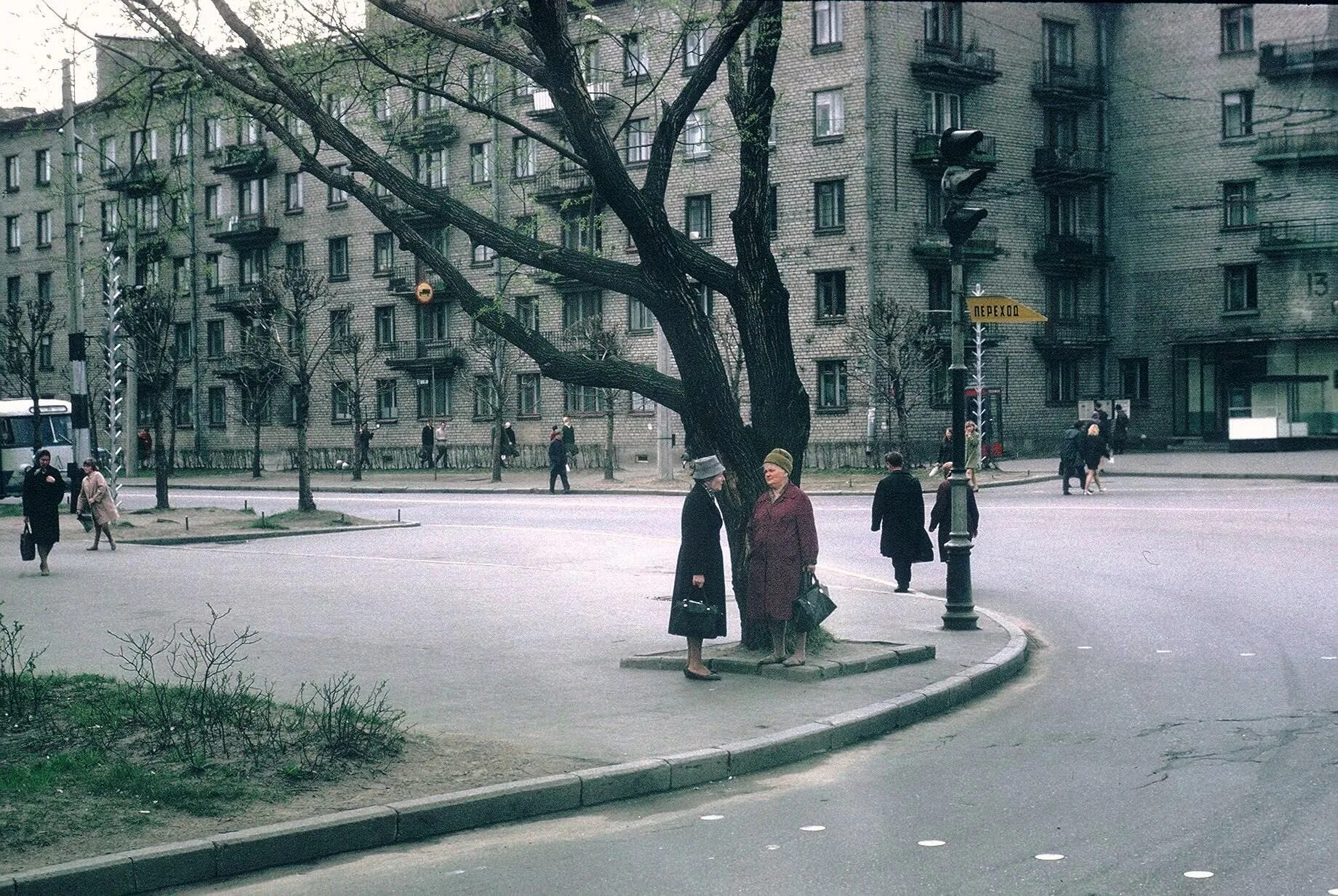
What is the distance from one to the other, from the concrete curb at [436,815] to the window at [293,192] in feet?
190

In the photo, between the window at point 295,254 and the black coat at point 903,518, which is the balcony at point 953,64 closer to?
the window at point 295,254

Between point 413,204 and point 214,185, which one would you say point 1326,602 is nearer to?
point 413,204

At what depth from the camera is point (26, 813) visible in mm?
6746

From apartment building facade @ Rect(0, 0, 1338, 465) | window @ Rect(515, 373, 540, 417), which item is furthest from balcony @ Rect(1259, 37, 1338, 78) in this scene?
window @ Rect(515, 373, 540, 417)

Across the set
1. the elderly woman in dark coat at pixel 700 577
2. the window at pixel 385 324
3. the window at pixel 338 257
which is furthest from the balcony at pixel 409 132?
the window at pixel 338 257

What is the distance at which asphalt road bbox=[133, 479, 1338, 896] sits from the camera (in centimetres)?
611

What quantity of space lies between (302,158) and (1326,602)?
1049 cm

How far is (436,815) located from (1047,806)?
2.88 metres

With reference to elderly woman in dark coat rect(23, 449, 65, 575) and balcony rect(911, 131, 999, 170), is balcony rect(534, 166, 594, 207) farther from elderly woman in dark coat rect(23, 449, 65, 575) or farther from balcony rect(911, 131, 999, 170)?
elderly woman in dark coat rect(23, 449, 65, 575)

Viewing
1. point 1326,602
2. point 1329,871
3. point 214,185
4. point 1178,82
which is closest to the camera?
point 1329,871

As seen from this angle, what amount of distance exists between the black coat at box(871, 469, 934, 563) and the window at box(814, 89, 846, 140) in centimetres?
3299

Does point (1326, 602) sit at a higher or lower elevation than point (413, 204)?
lower

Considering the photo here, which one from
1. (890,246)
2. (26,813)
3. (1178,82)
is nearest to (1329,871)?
(26,813)

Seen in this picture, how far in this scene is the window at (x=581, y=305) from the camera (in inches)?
2178
